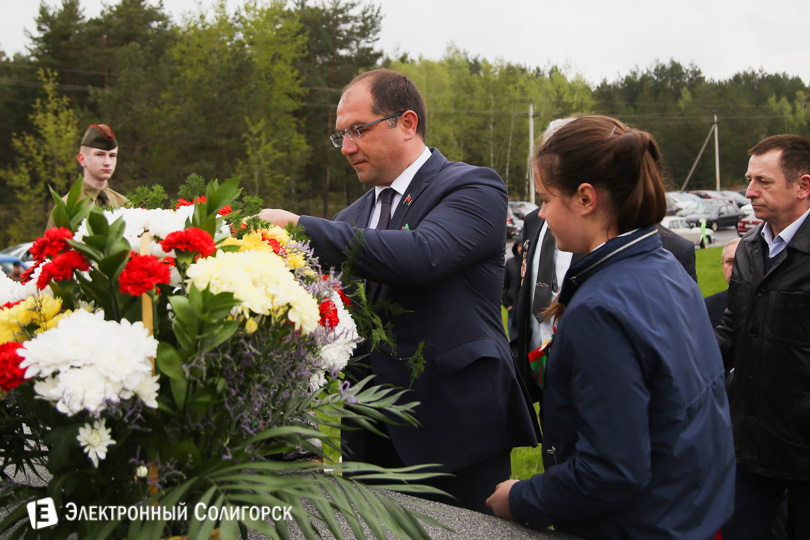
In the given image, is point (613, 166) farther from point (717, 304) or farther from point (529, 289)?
point (717, 304)

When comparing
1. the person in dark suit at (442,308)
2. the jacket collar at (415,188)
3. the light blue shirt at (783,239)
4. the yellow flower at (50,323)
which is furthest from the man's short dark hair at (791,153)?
the yellow flower at (50,323)

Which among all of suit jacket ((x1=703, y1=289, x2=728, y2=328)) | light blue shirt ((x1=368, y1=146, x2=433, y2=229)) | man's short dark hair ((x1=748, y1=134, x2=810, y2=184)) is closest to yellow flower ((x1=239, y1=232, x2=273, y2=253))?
light blue shirt ((x1=368, y1=146, x2=433, y2=229))

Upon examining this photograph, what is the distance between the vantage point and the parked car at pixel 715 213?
3312 cm

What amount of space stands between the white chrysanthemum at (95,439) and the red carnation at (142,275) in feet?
0.75

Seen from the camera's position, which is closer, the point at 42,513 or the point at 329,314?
the point at 42,513

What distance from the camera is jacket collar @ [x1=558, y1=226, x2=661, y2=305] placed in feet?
5.29

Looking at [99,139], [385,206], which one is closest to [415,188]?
[385,206]

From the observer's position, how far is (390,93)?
258 centimetres

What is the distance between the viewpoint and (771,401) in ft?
9.53

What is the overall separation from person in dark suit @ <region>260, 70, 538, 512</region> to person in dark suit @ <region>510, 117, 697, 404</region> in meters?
1.29

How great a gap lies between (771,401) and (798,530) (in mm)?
531

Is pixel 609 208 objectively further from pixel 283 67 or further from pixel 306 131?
pixel 306 131

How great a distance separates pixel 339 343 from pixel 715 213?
35253 millimetres

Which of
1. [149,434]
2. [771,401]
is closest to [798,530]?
[771,401]
